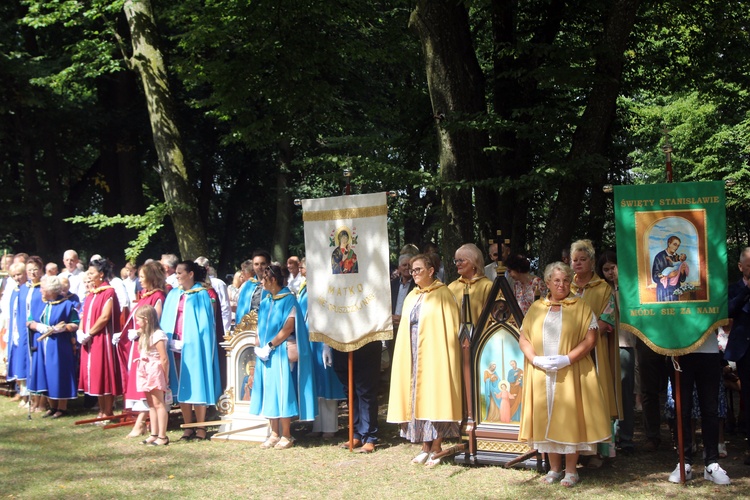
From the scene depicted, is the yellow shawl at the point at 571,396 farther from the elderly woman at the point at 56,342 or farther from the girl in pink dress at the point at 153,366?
the elderly woman at the point at 56,342

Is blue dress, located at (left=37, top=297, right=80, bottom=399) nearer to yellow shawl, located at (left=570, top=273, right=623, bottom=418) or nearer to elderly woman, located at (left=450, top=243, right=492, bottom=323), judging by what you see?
elderly woman, located at (left=450, top=243, right=492, bottom=323)

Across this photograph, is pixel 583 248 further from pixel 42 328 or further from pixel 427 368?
pixel 42 328

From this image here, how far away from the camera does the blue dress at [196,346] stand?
9734 millimetres

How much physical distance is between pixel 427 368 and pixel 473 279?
3.28 ft

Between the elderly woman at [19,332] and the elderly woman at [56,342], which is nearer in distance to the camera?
the elderly woman at [56,342]

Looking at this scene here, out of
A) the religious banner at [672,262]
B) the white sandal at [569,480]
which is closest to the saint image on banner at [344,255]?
the religious banner at [672,262]

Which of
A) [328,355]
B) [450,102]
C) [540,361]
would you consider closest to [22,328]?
[328,355]

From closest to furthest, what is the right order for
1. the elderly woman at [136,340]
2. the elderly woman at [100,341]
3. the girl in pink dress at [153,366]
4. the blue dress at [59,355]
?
the girl in pink dress at [153,366] → the elderly woman at [136,340] → the elderly woman at [100,341] → the blue dress at [59,355]

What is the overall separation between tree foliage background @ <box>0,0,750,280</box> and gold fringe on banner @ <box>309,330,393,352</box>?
2.49 metres

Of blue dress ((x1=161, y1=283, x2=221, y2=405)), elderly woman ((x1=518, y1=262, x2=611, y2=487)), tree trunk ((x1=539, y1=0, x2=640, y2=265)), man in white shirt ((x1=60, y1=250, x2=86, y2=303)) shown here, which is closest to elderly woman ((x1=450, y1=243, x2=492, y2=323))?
elderly woman ((x1=518, y1=262, x2=611, y2=487))

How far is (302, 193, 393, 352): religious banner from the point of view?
877cm

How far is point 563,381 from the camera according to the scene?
7090 millimetres

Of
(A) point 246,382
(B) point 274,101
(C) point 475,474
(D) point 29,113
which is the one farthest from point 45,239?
(C) point 475,474

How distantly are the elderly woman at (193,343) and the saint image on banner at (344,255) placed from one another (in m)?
1.79
